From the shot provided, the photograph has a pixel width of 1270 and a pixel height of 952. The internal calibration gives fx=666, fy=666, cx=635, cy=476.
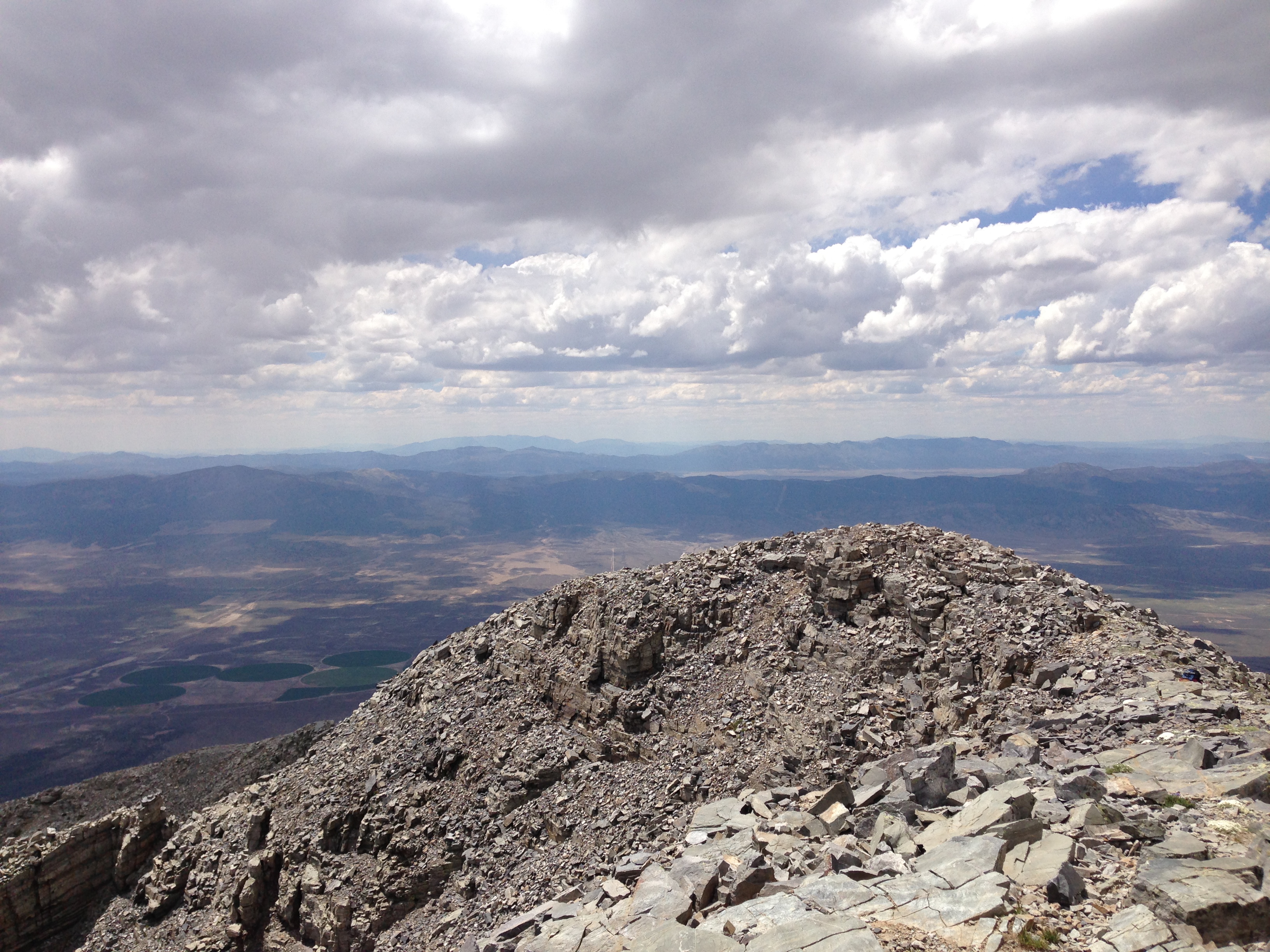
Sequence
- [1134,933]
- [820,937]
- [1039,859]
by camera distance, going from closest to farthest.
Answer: [1134,933]
[820,937]
[1039,859]

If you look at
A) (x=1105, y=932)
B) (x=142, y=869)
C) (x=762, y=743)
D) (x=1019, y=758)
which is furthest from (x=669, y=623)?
(x=142, y=869)

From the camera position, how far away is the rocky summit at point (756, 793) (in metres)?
14.8

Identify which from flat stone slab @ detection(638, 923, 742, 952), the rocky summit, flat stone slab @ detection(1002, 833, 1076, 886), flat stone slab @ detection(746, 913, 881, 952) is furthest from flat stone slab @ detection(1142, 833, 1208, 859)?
flat stone slab @ detection(638, 923, 742, 952)

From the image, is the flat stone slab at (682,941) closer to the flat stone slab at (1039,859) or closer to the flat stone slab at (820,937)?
the flat stone slab at (820,937)

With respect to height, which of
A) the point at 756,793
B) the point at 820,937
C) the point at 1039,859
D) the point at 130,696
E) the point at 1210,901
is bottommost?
the point at 130,696

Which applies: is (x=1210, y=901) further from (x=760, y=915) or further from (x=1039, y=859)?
(x=760, y=915)

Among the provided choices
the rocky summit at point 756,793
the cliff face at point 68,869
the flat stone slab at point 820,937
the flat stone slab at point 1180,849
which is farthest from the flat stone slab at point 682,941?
the cliff face at point 68,869

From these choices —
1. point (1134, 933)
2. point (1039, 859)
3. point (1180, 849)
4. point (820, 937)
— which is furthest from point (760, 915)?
point (1180, 849)

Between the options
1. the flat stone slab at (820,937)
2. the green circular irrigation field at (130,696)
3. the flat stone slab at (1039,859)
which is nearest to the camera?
the flat stone slab at (820,937)

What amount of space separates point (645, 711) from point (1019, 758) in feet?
58.2

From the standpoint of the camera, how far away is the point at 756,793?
25.3 metres

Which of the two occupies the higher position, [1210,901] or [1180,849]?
[1210,901]

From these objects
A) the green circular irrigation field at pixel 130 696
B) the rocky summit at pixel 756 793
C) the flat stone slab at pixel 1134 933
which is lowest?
the green circular irrigation field at pixel 130 696

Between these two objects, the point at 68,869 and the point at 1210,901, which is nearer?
the point at 1210,901
